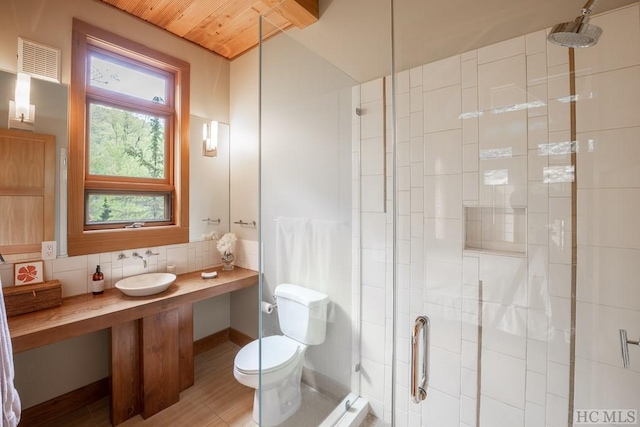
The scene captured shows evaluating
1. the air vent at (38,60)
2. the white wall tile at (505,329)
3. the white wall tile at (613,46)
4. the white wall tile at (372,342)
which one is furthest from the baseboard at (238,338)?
the white wall tile at (613,46)

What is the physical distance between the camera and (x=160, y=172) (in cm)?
247

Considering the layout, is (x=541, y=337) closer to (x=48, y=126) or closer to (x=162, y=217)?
(x=162, y=217)

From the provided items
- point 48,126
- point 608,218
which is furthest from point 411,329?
point 48,126

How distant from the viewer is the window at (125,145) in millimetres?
1945

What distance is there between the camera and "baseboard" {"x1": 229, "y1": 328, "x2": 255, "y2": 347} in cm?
269

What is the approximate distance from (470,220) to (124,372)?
96.4 inches

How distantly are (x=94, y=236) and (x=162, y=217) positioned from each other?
553mm

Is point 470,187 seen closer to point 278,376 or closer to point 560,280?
point 560,280

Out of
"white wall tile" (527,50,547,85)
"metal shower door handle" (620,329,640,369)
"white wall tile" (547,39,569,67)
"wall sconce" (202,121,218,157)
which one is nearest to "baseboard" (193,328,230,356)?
"wall sconce" (202,121,218,157)

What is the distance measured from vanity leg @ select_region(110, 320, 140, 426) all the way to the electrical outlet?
0.65 meters

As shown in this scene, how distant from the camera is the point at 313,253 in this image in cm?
171

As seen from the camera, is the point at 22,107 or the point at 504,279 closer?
the point at 504,279

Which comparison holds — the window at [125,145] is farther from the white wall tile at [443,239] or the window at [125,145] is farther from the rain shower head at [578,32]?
the rain shower head at [578,32]

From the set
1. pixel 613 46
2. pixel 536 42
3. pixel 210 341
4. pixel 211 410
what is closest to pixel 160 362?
pixel 211 410
